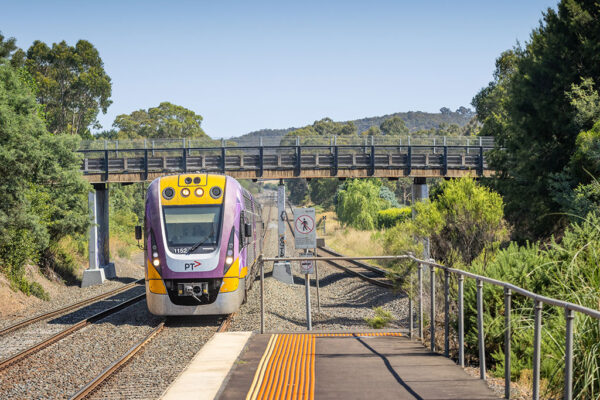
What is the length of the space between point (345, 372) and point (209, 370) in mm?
1974

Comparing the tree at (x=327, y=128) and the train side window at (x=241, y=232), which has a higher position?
the tree at (x=327, y=128)

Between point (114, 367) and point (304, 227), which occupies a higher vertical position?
point (304, 227)

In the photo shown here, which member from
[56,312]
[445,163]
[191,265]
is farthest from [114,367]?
[445,163]

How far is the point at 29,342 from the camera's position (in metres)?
14.2

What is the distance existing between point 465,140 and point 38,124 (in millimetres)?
20650

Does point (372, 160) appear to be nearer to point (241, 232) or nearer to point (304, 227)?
point (304, 227)

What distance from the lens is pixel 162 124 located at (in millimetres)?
94625

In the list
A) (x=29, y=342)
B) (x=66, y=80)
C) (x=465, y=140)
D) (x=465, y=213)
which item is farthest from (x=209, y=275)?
(x=66, y=80)

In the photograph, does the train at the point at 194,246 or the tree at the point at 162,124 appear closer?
the train at the point at 194,246

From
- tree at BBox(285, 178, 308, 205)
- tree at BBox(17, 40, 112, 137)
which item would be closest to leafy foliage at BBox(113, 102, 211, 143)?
tree at BBox(17, 40, 112, 137)

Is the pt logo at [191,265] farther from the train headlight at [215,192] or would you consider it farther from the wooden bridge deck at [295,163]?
the wooden bridge deck at [295,163]

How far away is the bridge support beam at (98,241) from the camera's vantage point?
3064 centimetres

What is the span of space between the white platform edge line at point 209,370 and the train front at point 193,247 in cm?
406

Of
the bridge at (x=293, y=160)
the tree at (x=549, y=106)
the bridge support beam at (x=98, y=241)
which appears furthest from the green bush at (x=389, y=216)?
the tree at (x=549, y=106)
